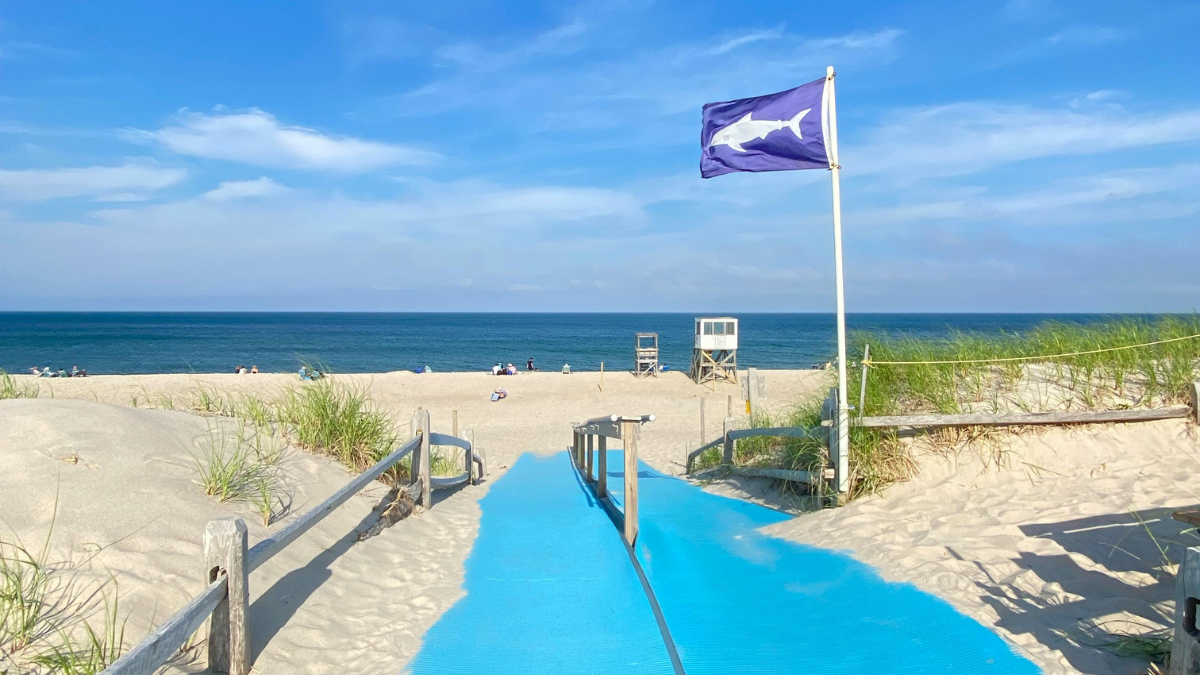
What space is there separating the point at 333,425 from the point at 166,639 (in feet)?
15.8

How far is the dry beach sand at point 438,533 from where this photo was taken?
388cm

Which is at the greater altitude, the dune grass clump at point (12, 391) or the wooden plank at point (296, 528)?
the dune grass clump at point (12, 391)

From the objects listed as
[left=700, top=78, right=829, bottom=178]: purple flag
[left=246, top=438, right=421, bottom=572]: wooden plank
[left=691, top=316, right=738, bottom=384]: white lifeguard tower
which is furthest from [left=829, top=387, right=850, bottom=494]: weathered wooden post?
[left=691, top=316, right=738, bottom=384]: white lifeguard tower

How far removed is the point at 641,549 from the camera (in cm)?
618

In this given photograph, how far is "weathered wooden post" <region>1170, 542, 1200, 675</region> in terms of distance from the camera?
296 cm

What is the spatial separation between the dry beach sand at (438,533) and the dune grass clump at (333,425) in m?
0.46

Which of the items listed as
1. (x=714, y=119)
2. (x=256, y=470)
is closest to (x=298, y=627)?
(x=256, y=470)

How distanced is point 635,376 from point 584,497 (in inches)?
949

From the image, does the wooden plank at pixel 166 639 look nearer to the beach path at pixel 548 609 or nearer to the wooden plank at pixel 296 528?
the wooden plank at pixel 296 528

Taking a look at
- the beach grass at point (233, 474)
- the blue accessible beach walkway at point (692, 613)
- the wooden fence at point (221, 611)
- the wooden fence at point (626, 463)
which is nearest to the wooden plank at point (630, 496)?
the wooden fence at point (626, 463)

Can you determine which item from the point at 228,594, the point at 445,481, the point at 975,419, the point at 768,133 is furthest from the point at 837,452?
the point at 228,594

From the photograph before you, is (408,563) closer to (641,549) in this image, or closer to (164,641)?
(641,549)

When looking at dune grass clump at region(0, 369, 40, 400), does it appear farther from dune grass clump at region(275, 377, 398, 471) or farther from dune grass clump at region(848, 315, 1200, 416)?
dune grass clump at region(848, 315, 1200, 416)

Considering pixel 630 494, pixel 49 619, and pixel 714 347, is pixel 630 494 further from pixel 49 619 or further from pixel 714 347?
pixel 714 347
